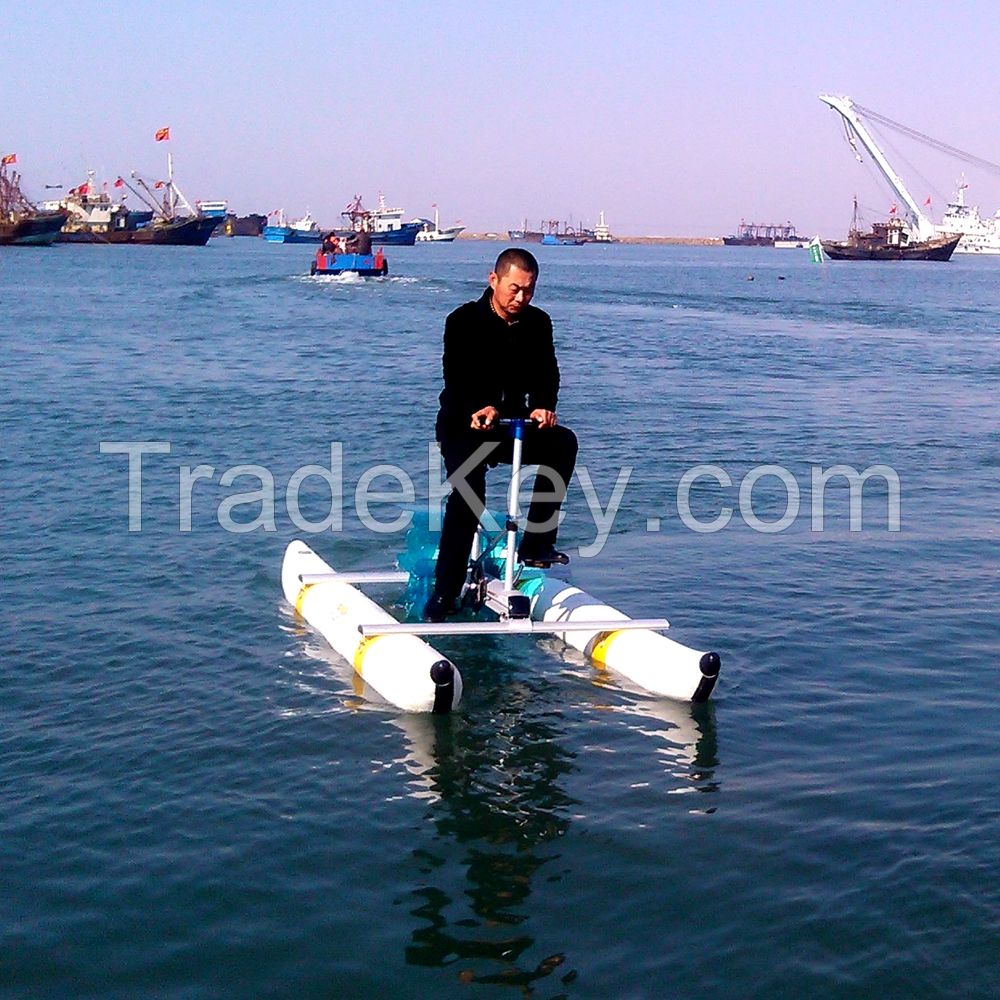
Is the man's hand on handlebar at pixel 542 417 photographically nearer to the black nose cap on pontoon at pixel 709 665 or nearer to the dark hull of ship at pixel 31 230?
the black nose cap on pontoon at pixel 709 665

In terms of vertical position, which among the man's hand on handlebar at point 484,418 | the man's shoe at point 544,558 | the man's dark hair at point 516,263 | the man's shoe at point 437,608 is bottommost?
the man's shoe at point 437,608

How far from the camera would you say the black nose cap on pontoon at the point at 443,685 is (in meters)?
7.25

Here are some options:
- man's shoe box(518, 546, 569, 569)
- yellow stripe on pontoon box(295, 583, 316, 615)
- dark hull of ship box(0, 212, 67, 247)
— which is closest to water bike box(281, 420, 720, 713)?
yellow stripe on pontoon box(295, 583, 316, 615)

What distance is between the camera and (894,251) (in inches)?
5177

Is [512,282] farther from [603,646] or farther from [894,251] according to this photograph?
[894,251]

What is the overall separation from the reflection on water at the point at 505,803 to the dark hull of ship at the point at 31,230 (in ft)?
Result: 368

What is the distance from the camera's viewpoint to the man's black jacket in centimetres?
793

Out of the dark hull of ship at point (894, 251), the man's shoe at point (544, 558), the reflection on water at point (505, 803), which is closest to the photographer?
the reflection on water at point (505, 803)

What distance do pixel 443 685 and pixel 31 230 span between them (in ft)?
374

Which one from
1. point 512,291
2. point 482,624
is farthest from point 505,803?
point 512,291

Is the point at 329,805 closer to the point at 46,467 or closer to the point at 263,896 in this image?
the point at 263,896

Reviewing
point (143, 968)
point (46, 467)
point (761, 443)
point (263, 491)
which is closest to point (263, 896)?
point (143, 968)

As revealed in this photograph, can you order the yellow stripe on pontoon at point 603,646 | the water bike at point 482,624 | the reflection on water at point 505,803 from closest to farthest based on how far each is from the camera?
the reflection on water at point 505,803 → the water bike at point 482,624 → the yellow stripe on pontoon at point 603,646

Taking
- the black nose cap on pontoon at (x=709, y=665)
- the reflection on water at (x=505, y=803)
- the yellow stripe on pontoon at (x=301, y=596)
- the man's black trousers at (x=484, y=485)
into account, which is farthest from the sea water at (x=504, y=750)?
the man's black trousers at (x=484, y=485)
